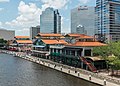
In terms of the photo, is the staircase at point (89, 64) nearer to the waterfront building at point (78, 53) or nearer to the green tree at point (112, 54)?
the waterfront building at point (78, 53)

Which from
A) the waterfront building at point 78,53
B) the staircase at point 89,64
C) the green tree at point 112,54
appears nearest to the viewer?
the green tree at point 112,54

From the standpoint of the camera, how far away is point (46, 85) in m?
64.4

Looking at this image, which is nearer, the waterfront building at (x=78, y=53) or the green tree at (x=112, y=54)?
the green tree at (x=112, y=54)

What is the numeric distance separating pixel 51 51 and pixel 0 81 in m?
52.4

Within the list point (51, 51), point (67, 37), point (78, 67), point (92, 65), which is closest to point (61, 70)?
point (78, 67)

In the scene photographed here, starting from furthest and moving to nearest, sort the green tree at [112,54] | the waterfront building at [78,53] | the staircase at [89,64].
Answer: the waterfront building at [78,53], the staircase at [89,64], the green tree at [112,54]

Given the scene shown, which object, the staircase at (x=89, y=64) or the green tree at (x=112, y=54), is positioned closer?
the green tree at (x=112, y=54)

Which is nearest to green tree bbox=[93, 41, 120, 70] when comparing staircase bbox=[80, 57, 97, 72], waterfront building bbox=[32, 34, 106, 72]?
staircase bbox=[80, 57, 97, 72]

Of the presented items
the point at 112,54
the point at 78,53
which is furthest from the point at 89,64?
Result: the point at 112,54

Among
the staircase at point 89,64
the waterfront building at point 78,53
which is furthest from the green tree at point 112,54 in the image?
the waterfront building at point 78,53

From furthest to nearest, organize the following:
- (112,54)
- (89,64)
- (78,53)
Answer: (78,53)
(89,64)
(112,54)

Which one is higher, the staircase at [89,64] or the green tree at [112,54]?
the green tree at [112,54]

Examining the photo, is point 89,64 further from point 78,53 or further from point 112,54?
point 112,54

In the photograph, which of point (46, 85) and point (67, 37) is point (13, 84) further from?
point (67, 37)
